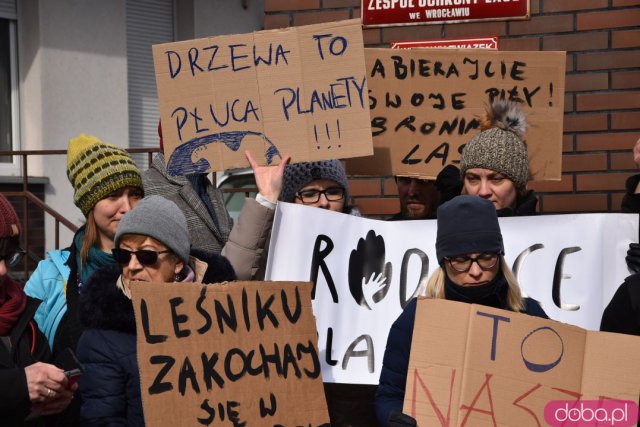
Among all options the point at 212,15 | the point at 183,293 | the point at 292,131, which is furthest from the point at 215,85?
the point at 212,15

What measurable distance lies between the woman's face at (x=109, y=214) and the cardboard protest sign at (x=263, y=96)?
294 millimetres

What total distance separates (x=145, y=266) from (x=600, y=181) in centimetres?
285

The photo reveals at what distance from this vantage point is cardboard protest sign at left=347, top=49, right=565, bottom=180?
433cm

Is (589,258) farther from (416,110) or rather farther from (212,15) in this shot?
(212,15)

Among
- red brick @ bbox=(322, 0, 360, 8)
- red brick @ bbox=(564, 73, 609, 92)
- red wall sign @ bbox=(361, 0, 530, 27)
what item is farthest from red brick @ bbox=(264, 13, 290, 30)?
red brick @ bbox=(564, 73, 609, 92)

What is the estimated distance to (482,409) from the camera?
2.92m

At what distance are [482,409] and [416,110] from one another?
1.77 meters

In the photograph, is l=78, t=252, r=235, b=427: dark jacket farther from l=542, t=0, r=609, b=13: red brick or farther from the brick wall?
l=542, t=0, r=609, b=13: red brick

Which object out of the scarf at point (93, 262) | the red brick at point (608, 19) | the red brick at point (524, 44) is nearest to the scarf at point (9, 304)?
the scarf at point (93, 262)

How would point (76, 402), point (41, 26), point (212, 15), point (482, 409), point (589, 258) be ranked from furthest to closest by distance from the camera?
point (212, 15), point (41, 26), point (589, 258), point (76, 402), point (482, 409)

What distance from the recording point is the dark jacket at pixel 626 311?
3.19 m

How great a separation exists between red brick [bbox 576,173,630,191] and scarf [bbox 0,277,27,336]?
306cm

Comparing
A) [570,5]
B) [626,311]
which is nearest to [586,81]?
[570,5]

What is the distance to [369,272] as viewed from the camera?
Result: 3.90 meters
